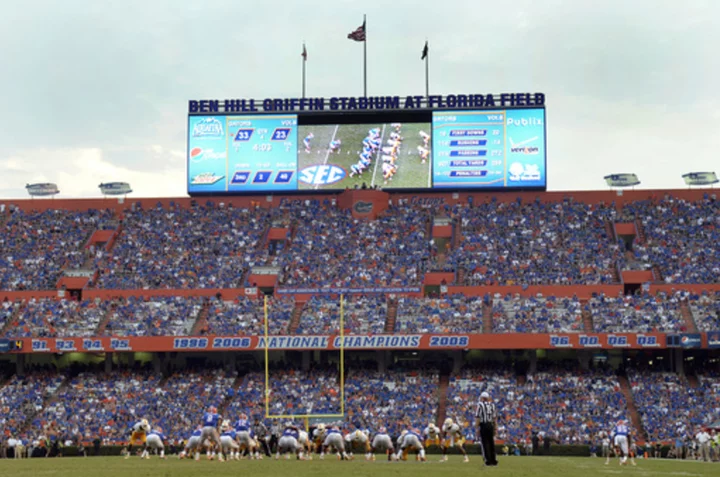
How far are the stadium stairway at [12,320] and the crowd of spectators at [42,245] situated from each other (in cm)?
198

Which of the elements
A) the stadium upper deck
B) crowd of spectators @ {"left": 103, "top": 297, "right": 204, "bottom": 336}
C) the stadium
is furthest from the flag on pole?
crowd of spectators @ {"left": 103, "top": 297, "right": 204, "bottom": 336}

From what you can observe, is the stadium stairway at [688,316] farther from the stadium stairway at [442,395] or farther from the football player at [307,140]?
the football player at [307,140]

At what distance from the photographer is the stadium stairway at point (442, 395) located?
159 ft

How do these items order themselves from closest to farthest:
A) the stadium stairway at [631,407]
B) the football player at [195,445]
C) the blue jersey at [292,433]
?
1. the football player at [195,445]
2. the blue jersey at [292,433]
3. the stadium stairway at [631,407]

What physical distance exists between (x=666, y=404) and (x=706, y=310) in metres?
6.74

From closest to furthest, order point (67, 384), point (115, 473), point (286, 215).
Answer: point (115, 473), point (67, 384), point (286, 215)

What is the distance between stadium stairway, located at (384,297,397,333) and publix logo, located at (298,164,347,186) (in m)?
11.4

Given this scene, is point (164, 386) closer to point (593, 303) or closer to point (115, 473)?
point (593, 303)

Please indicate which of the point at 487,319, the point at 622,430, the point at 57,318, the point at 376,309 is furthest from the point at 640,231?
the point at 57,318

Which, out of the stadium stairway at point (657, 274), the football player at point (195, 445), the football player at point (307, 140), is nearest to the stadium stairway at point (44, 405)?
the football player at point (307, 140)

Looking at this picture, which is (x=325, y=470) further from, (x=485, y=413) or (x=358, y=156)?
(x=358, y=156)

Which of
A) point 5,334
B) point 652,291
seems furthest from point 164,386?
point 652,291

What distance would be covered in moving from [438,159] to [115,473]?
4275cm

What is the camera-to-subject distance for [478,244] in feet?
198
